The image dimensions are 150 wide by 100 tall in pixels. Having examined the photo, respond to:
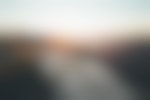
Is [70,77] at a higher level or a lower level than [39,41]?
lower

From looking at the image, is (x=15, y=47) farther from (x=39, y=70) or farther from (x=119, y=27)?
(x=119, y=27)

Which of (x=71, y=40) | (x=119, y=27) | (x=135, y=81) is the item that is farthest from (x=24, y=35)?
(x=135, y=81)

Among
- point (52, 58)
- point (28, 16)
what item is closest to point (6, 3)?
point (28, 16)

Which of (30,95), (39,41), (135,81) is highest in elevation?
(39,41)

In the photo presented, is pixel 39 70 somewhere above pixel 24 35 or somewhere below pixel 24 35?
below

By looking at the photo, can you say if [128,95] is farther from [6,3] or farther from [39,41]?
[6,3]

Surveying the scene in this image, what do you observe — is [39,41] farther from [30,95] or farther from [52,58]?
[30,95]

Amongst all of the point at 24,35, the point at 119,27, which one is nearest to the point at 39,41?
the point at 24,35
